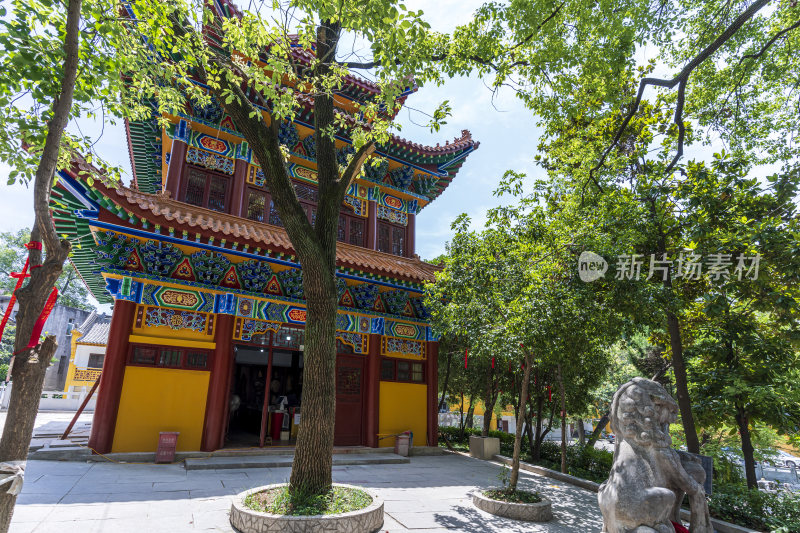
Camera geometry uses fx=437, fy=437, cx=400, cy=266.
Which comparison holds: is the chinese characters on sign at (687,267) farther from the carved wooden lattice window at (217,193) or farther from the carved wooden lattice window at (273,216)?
the carved wooden lattice window at (217,193)

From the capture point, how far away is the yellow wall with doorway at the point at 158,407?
8.12m

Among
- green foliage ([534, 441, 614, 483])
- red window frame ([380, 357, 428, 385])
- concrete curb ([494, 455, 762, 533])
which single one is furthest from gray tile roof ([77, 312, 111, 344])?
green foliage ([534, 441, 614, 483])

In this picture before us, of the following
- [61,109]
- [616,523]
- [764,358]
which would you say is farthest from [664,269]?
[61,109]

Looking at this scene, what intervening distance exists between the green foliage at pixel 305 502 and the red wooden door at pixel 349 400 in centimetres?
516

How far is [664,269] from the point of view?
26.1 ft

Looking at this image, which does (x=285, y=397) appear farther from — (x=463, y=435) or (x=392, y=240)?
(x=463, y=435)

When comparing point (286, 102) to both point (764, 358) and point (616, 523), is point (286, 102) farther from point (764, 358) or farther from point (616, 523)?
point (764, 358)

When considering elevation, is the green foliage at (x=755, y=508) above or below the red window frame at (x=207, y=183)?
below

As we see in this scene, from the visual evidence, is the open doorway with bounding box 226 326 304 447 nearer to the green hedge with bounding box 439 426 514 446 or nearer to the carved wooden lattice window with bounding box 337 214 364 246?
the carved wooden lattice window with bounding box 337 214 364 246

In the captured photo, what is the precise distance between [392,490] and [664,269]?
6191 millimetres

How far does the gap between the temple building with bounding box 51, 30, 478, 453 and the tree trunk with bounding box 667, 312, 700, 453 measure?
526cm

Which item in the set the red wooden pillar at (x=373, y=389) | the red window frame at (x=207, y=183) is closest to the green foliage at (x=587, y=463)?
the red wooden pillar at (x=373, y=389)

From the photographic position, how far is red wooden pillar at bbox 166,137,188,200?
961cm

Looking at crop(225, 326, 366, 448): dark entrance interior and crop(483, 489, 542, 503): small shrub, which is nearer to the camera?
crop(483, 489, 542, 503): small shrub
